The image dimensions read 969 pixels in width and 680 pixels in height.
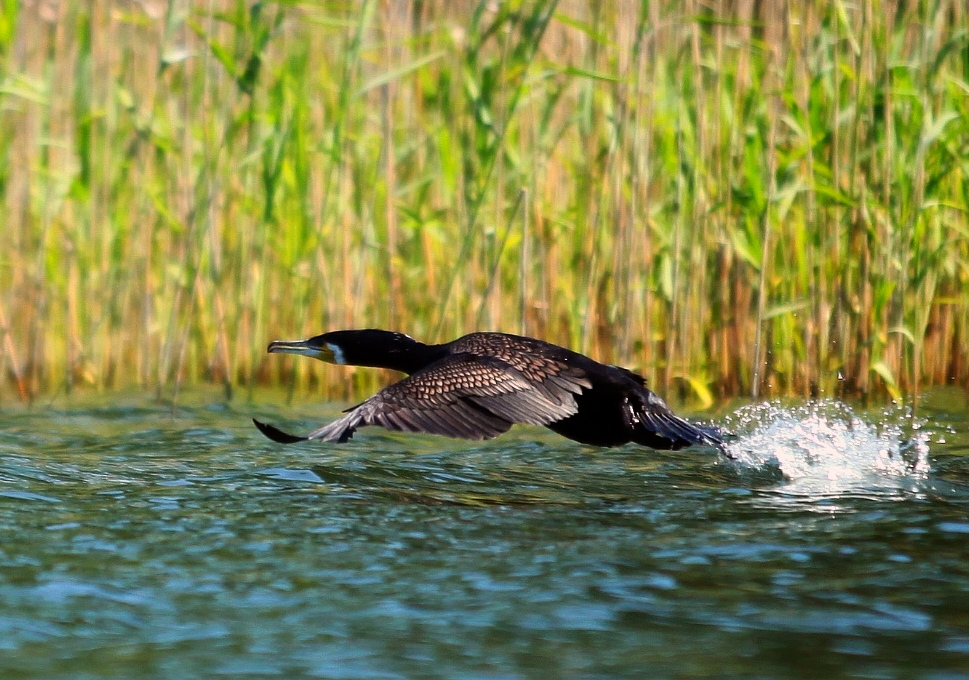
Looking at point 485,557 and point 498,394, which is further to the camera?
point 498,394

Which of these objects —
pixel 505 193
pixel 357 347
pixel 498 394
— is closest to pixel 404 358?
pixel 357 347

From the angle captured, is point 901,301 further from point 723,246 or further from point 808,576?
point 808,576

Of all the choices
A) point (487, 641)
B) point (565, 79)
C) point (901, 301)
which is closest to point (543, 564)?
point (487, 641)

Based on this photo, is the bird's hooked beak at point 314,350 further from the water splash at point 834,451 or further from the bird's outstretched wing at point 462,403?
the water splash at point 834,451

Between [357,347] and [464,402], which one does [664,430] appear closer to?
[464,402]

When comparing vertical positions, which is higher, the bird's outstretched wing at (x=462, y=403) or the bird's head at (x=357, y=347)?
the bird's head at (x=357, y=347)

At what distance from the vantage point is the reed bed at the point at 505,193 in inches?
229

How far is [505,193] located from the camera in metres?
6.54

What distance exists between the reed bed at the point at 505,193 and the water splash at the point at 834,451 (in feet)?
1.12

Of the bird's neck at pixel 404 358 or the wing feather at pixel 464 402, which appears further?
the bird's neck at pixel 404 358

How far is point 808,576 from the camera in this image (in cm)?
342

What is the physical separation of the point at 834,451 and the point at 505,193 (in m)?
2.20

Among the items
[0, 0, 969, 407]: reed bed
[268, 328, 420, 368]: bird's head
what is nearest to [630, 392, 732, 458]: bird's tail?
[268, 328, 420, 368]: bird's head

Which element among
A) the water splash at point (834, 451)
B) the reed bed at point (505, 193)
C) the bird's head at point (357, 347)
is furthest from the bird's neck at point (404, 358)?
the water splash at point (834, 451)
